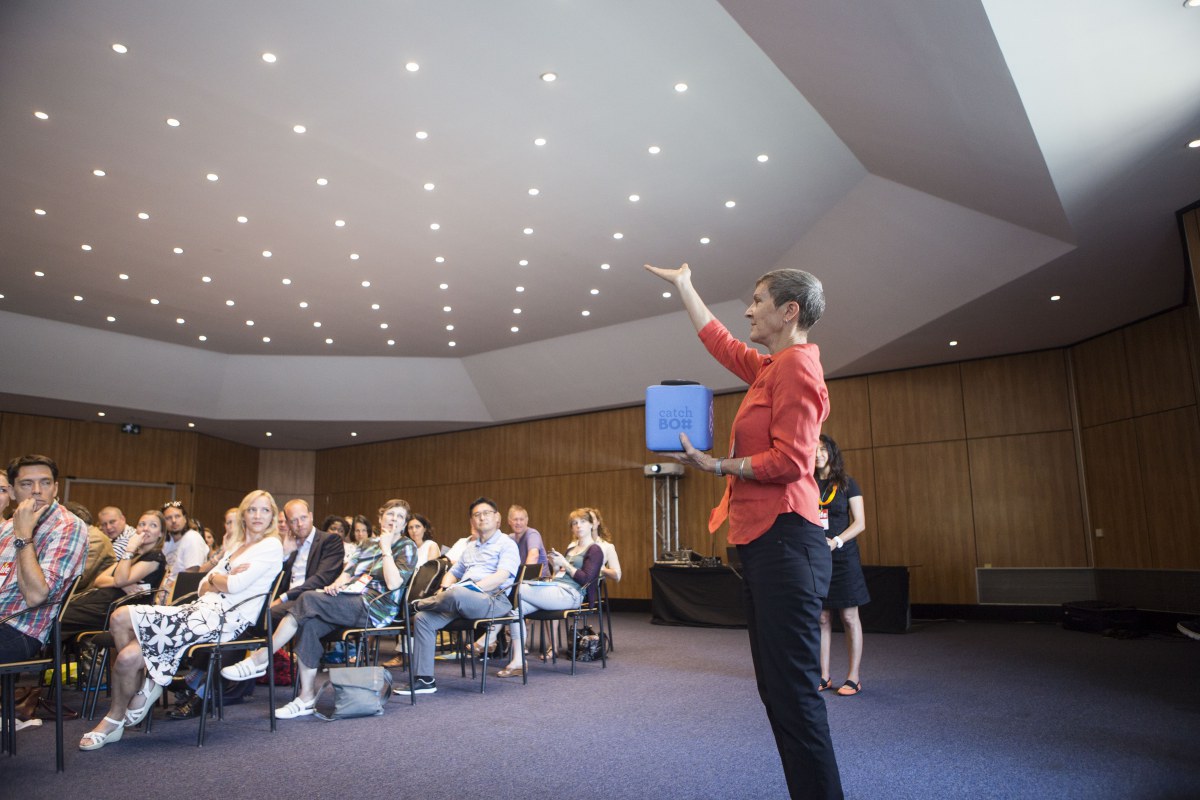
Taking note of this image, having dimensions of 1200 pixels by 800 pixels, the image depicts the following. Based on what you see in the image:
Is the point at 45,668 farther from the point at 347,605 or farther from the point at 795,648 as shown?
the point at 795,648

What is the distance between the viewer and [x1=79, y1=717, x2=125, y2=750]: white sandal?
3584mm

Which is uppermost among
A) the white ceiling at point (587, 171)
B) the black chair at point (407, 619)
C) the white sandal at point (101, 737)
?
the white ceiling at point (587, 171)

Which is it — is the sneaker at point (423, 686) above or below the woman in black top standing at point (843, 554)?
below

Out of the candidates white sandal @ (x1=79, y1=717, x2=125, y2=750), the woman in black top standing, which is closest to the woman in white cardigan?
white sandal @ (x1=79, y1=717, x2=125, y2=750)

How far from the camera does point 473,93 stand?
6.24 metres

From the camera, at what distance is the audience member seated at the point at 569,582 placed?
5.76 meters

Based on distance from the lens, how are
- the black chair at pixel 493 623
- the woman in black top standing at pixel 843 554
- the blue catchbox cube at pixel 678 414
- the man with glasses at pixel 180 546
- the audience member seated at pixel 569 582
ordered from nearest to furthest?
1. the blue catchbox cube at pixel 678 414
2. the woman in black top standing at pixel 843 554
3. the black chair at pixel 493 623
4. the audience member seated at pixel 569 582
5. the man with glasses at pixel 180 546

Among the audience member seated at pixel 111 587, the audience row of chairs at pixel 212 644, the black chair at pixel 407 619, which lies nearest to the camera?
the audience row of chairs at pixel 212 644

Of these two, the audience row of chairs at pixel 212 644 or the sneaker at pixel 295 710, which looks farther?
the sneaker at pixel 295 710

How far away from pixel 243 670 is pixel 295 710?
1.22 ft

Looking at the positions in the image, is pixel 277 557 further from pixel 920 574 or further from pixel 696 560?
pixel 920 574

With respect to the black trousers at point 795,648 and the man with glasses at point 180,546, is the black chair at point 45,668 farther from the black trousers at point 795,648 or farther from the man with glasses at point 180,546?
the black trousers at point 795,648

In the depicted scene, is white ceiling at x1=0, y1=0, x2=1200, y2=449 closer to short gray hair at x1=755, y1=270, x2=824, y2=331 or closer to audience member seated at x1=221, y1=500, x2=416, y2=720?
short gray hair at x1=755, y1=270, x2=824, y2=331

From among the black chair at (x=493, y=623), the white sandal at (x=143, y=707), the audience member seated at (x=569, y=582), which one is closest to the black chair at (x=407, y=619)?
the black chair at (x=493, y=623)
